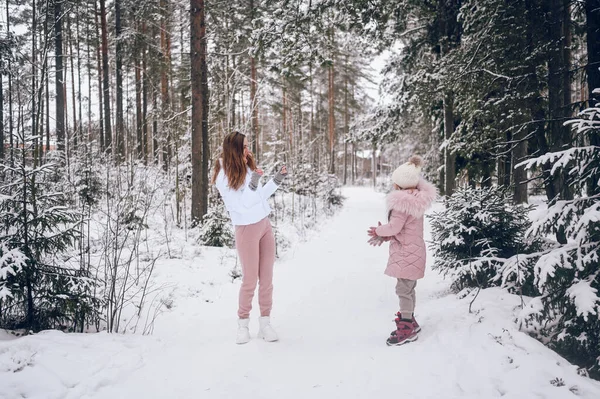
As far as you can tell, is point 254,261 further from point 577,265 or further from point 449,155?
point 449,155

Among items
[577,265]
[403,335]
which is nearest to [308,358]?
[403,335]

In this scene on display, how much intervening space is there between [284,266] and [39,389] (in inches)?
185

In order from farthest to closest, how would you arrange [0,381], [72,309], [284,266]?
1. [284,266]
2. [72,309]
3. [0,381]

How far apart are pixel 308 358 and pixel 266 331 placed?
566mm

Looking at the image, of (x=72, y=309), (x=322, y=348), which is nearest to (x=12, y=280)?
(x=72, y=309)

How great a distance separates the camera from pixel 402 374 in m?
2.87

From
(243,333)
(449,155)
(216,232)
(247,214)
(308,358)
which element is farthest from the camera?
(449,155)

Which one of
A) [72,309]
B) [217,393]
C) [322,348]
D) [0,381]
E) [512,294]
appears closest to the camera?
[0,381]

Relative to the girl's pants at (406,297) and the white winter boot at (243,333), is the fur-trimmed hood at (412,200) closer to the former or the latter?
the girl's pants at (406,297)

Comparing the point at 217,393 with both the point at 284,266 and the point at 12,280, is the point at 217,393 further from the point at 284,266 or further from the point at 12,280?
the point at 284,266

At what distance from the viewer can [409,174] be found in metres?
3.63

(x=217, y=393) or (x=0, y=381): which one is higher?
(x=0, y=381)

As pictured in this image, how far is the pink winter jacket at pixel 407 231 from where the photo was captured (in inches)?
137

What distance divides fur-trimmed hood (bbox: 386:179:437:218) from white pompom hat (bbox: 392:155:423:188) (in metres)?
0.08
